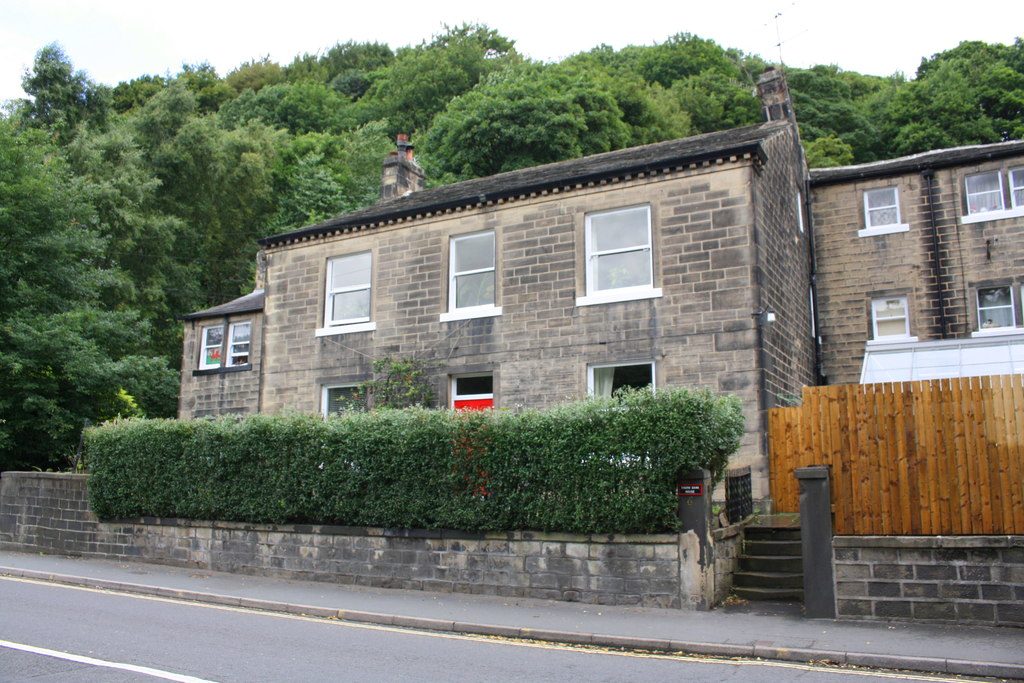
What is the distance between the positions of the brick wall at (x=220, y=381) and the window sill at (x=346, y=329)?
2.81m

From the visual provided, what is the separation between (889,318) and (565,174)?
966cm

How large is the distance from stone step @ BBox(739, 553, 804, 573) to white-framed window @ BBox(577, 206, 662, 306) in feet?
20.2

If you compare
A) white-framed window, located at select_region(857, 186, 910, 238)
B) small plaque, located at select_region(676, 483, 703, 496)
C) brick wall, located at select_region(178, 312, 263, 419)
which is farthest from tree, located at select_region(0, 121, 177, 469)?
white-framed window, located at select_region(857, 186, 910, 238)

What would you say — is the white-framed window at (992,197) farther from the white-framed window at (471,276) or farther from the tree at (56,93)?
the tree at (56,93)

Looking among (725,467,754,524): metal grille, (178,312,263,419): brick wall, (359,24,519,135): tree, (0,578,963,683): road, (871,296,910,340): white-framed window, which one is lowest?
(0,578,963,683): road

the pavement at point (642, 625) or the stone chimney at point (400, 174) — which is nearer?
the pavement at point (642, 625)

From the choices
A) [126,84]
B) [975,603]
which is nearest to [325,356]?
[975,603]

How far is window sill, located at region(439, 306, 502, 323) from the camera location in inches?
682

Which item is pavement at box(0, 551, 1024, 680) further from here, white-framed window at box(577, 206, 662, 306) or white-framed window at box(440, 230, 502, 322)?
white-framed window at box(440, 230, 502, 322)

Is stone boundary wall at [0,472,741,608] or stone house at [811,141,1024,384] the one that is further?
stone house at [811,141,1024,384]

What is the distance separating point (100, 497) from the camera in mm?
15180

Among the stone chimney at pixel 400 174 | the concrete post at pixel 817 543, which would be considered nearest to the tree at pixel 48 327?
the stone chimney at pixel 400 174

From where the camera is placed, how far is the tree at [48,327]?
2005cm

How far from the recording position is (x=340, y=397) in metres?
19.0
